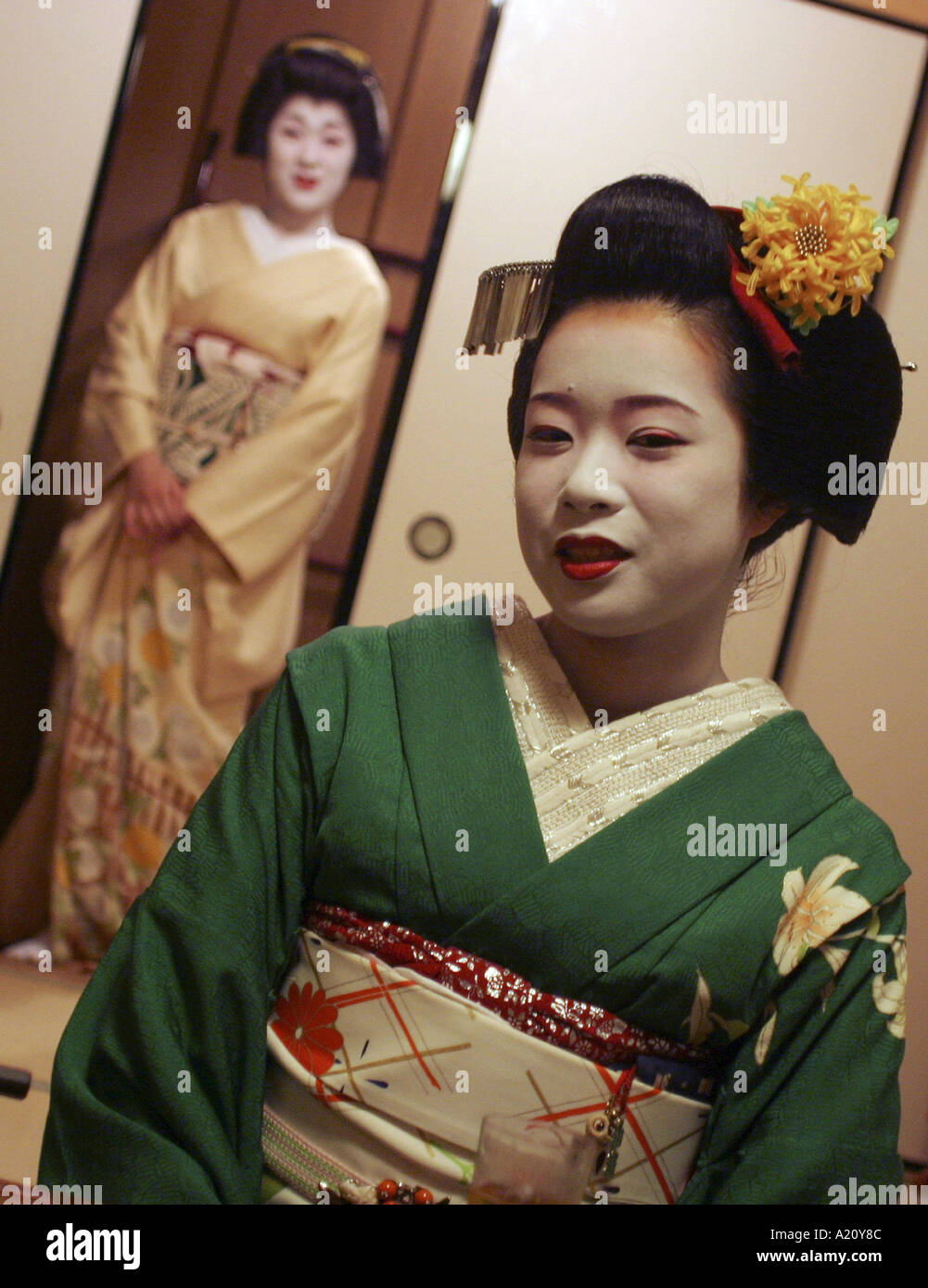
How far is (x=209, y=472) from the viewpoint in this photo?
233 centimetres

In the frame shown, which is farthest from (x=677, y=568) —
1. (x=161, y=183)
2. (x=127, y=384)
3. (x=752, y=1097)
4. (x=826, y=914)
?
(x=161, y=183)

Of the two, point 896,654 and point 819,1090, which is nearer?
point 819,1090

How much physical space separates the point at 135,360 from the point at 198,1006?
1.62 meters

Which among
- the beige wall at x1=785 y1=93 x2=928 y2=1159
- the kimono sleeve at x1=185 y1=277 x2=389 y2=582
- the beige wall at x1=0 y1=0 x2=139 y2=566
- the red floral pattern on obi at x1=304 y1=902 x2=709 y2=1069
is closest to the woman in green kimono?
the red floral pattern on obi at x1=304 y1=902 x2=709 y2=1069

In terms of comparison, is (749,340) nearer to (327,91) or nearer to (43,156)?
(327,91)

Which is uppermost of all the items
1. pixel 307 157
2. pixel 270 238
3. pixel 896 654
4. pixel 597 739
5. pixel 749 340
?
pixel 307 157

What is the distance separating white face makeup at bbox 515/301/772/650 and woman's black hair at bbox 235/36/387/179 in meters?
1.38

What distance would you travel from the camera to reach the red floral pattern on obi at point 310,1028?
1.10 m

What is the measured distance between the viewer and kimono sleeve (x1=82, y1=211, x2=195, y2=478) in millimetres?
2350

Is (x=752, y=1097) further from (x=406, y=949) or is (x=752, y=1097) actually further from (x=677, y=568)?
(x=677, y=568)

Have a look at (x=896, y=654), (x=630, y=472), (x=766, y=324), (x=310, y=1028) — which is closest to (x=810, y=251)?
(x=766, y=324)

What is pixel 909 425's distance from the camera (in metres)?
1.92

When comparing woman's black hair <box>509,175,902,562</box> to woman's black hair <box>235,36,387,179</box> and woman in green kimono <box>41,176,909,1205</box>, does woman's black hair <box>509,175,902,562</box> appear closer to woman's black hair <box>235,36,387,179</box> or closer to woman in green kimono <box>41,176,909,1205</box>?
woman in green kimono <box>41,176,909,1205</box>
